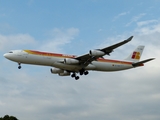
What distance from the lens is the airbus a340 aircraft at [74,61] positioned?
6025 cm

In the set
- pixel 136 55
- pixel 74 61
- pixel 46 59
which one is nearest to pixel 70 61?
pixel 74 61

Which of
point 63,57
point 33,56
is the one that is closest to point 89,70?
point 63,57

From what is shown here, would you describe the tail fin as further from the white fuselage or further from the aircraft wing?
the aircraft wing

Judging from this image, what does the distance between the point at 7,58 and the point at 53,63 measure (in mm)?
7817

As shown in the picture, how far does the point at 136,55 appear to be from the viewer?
75312 millimetres

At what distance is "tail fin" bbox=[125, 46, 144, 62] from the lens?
242 feet

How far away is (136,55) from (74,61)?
17753 mm

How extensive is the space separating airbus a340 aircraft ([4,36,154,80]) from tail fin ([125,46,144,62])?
5.00 feet

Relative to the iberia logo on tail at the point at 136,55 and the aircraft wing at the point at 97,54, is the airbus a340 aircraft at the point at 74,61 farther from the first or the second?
the iberia logo on tail at the point at 136,55

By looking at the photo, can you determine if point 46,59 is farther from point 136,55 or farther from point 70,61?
point 136,55

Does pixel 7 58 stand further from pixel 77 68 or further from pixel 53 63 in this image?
pixel 77 68

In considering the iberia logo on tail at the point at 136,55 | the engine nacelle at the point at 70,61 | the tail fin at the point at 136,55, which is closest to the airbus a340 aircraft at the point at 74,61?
the engine nacelle at the point at 70,61

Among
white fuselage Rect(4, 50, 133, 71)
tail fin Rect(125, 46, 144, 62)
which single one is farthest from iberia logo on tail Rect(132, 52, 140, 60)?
white fuselage Rect(4, 50, 133, 71)

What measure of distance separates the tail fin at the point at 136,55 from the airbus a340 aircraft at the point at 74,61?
1.52 metres
